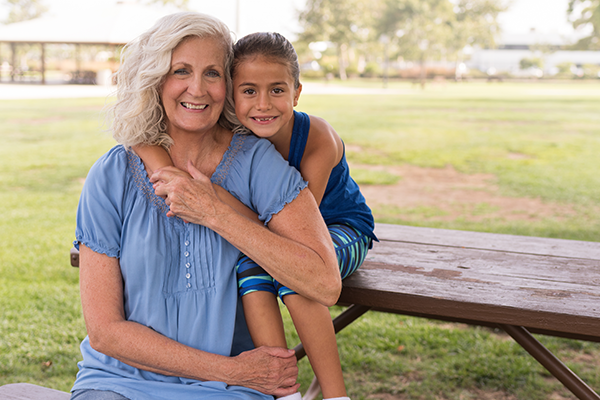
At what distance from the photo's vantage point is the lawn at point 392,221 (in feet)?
10.7

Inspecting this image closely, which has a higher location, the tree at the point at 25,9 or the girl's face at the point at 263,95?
the tree at the point at 25,9

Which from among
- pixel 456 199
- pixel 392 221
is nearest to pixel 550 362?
pixel 392 221

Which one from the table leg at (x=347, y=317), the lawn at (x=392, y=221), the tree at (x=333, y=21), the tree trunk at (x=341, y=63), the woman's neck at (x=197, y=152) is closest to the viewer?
the woman's neck at (x=197, y=152)

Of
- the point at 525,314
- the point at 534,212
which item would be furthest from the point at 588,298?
the point at 534,212

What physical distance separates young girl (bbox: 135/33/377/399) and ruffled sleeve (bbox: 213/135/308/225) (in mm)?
69

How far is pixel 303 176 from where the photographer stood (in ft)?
7.29

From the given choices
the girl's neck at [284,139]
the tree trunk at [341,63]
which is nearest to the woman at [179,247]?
the girl's neck at [284,139]

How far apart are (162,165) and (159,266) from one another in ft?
1.07

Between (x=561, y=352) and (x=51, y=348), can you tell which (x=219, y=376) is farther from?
(x=561, y=352)

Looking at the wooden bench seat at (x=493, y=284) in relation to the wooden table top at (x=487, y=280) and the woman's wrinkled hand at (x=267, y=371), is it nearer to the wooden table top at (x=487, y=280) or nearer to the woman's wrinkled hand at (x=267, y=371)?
the wooden table top at (x=487, y=280)

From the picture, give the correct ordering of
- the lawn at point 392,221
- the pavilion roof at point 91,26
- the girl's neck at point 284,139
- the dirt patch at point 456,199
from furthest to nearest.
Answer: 1. the pavilion roof at point 91,26
2. the dirt patch at point 456,199
3. the lawn at point 392,221
4. the girl's neck at point 284,139

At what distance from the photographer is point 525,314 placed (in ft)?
6.21

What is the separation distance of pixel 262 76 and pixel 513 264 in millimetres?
1267

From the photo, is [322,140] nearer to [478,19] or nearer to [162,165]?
[162,165]
